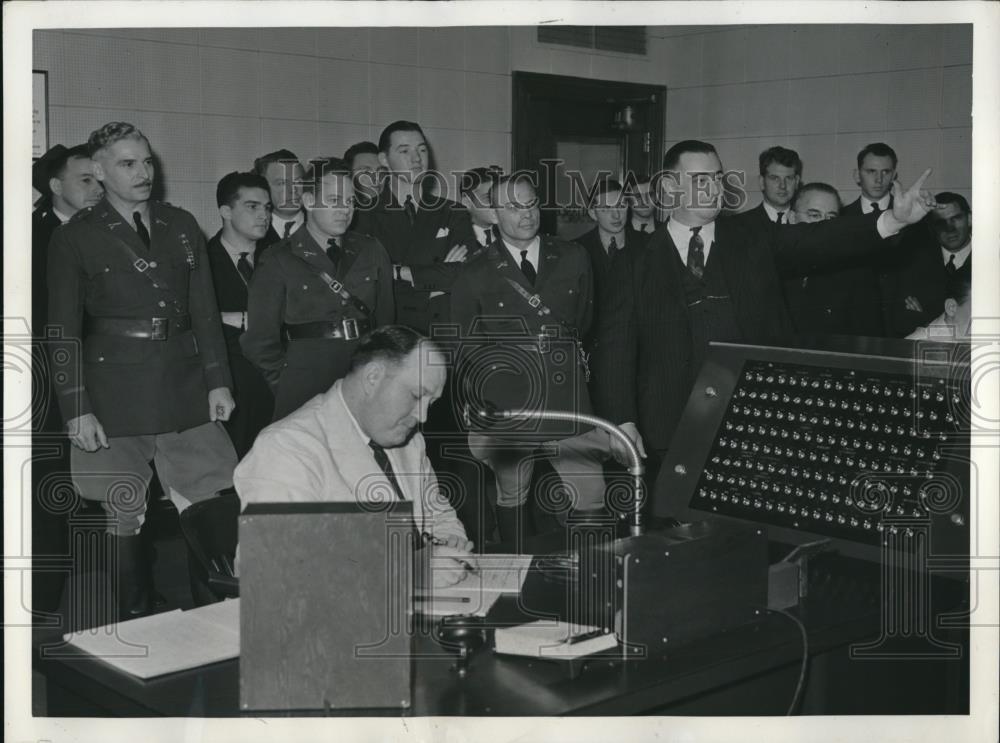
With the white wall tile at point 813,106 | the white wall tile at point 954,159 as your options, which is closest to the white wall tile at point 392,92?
the white wall tile at point 813,106

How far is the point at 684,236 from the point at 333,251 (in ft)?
3.50

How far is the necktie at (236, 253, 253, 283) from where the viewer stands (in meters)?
3.38

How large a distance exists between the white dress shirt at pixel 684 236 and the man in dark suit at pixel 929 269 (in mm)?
996

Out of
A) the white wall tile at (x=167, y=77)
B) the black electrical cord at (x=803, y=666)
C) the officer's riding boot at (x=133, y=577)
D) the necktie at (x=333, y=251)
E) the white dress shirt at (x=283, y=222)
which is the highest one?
the white wall tile at (x=167, y=77)

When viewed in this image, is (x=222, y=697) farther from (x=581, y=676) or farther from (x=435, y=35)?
(x=435, y=35)

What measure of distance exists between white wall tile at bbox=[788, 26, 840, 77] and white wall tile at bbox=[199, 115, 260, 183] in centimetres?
243

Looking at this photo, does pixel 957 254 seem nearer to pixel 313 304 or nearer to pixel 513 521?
pixel 513 521

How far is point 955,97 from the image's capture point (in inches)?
151

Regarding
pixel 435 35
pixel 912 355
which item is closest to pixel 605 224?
pixel 435 35

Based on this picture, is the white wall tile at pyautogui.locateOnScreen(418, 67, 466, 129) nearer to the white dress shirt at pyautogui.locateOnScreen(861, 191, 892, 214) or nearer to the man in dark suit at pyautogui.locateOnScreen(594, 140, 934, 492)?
the man in dark suit at pyautogui.locateOnScreen(594, 140, 934, 492)

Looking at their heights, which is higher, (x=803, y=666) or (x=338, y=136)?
(x=338, y=136)

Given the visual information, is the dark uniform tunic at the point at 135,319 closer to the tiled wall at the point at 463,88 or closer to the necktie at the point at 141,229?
the necktie at the point at 141,229

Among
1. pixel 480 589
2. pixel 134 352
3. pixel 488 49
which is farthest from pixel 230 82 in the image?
pixel 480 589

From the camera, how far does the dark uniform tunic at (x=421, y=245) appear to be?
3.62 meters
